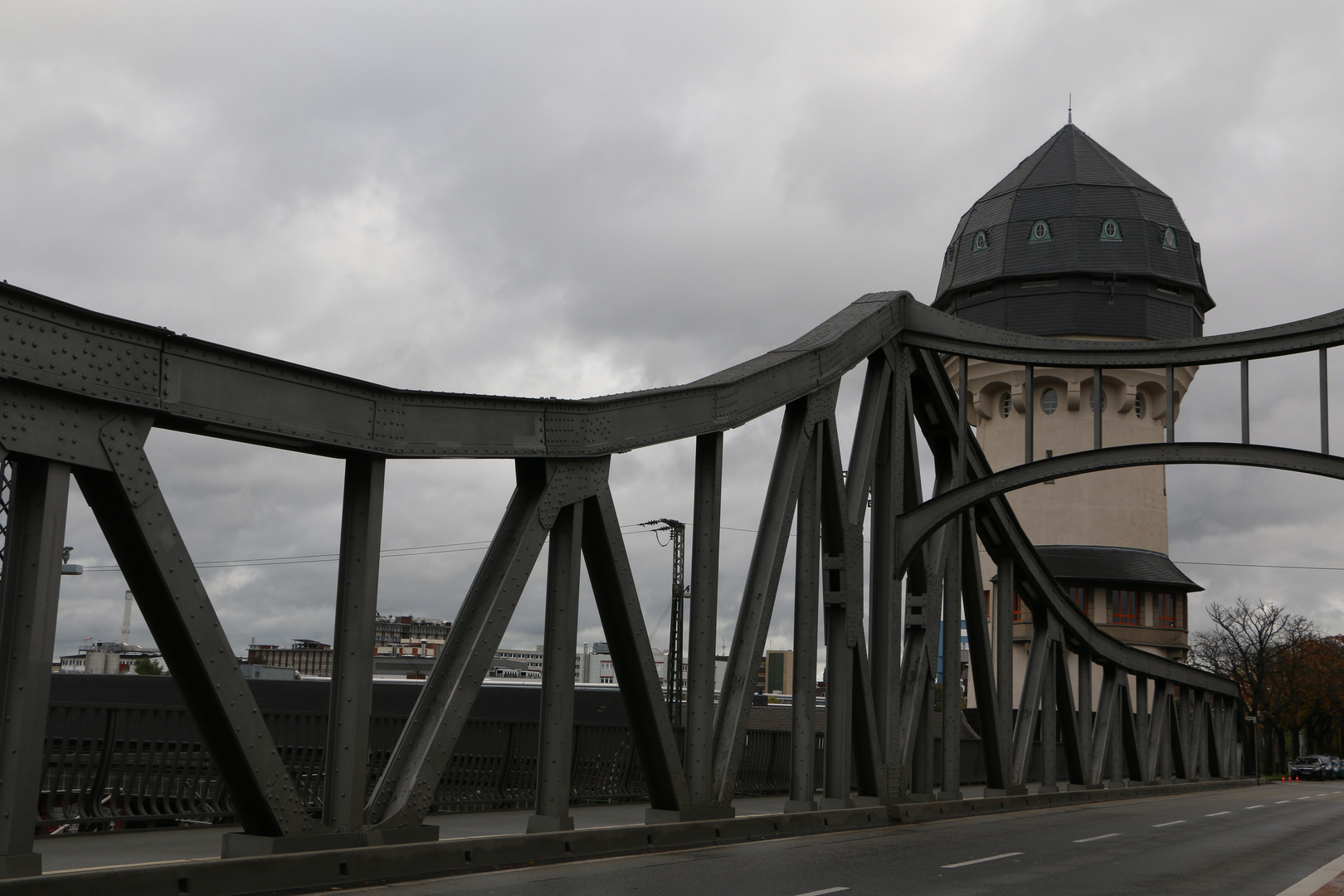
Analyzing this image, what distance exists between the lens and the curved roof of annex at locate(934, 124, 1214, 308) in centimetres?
6000

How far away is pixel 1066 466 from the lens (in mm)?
20328

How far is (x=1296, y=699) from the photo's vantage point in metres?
87.7

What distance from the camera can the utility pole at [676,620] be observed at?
127ft

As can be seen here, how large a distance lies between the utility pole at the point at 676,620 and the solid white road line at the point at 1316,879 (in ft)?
77.0

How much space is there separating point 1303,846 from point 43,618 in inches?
654

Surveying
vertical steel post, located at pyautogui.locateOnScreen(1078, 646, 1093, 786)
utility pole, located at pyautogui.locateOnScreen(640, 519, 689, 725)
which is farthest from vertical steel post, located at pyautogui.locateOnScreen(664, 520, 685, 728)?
vertical steel post, located at pyautogui.locateOnScreen(1078, 646, 1093, 786)

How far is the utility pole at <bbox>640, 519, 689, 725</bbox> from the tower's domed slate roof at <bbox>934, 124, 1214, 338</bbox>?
2358 centimetres

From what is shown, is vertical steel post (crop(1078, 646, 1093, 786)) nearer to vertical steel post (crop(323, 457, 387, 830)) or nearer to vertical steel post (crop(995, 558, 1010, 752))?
vertical steel post (crop(995, 558, 1010, 752))

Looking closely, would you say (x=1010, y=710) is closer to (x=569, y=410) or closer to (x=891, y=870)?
(x=891, y=870)

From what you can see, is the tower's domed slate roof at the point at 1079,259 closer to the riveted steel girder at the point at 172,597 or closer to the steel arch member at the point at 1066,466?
the steel arch member at the point at 1066,466

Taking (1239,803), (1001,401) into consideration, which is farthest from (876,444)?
(1001,401)

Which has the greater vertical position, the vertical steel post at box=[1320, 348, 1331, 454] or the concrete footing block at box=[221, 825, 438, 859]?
the vertical steel post at box=[1320, 348, 1331, 454]

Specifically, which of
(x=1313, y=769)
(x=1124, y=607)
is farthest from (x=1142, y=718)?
(x=1313, y=769)

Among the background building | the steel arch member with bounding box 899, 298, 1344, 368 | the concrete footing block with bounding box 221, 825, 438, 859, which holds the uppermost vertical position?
the background building
